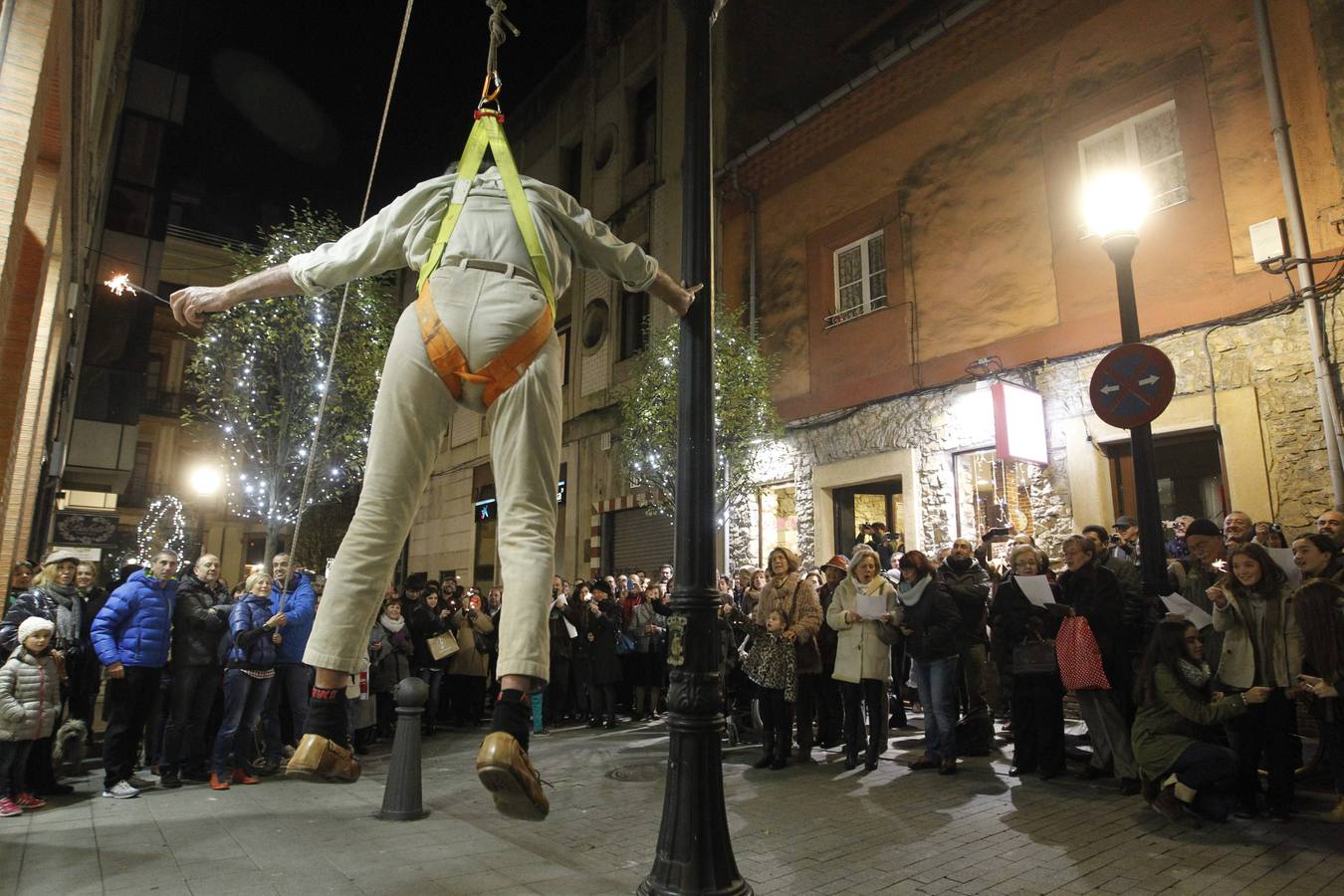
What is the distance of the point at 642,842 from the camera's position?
5.30 m

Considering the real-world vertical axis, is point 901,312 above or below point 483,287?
above

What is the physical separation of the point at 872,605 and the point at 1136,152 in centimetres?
745

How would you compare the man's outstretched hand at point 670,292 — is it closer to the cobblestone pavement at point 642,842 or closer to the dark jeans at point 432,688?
the cobblestone pavement at point 642,842

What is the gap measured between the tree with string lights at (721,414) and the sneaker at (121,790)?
8.62 meters

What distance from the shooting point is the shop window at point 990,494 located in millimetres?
11242

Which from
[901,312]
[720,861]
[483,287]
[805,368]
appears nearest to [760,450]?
[805,368]

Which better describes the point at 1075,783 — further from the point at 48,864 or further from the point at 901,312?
the point at 901,312

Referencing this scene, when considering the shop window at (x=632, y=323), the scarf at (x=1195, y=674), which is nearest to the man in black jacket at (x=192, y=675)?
the scarf at (x=1195, y=674)

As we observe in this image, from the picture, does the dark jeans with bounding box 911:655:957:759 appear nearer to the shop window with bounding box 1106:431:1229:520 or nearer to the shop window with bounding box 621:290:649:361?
the shop window with bounding box 1106:431:1229:520

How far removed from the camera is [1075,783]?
6699mm

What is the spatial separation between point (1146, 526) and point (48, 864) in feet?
26.8

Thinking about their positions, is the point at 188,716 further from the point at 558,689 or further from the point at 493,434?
the point at 493,434

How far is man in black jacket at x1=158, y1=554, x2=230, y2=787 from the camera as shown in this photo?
7453 mm

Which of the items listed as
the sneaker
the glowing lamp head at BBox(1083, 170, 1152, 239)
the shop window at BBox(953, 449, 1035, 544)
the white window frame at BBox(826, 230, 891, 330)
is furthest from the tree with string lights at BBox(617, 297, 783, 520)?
the sneaker
